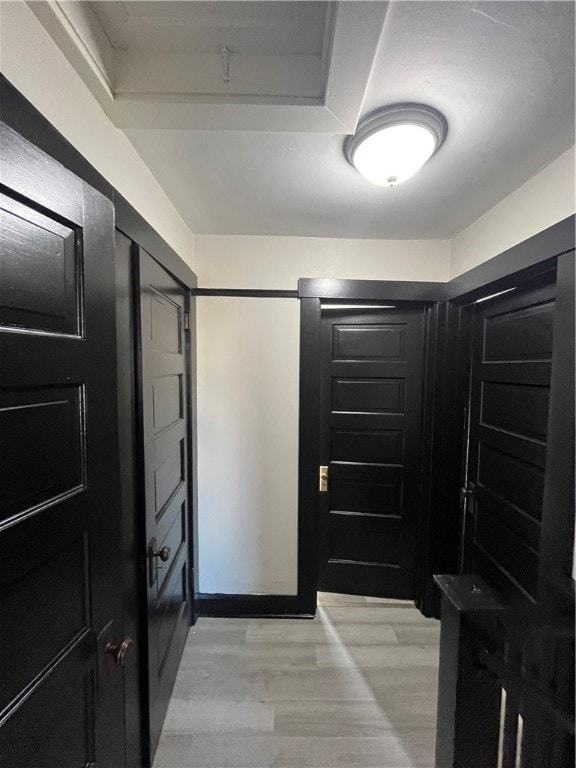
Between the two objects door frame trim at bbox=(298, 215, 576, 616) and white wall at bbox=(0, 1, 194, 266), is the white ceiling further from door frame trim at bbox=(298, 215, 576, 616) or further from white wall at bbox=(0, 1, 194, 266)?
door frame trim at bbox=(298, 215, 576, 616)

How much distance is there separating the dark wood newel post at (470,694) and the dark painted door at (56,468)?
0.99 meters

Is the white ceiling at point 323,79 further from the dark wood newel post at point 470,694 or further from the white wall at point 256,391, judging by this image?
the dark wood newel post at point 470,694

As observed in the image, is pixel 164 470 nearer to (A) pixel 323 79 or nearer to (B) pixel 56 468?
(B) pixel 56 468

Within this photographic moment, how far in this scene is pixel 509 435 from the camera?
157cm

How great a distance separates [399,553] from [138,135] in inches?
102

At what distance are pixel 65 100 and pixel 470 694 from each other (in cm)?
197

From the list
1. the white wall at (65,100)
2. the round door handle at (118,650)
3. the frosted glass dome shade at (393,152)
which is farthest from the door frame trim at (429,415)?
the round door handle at (118,650)

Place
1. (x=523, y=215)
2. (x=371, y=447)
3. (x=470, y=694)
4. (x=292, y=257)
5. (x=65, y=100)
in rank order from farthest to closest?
1. (x=371, y=447)
2. (x=292, y=257)
3. (x=523, y=215)
4. (x=470, y=694)
5. (x=65, y=100)

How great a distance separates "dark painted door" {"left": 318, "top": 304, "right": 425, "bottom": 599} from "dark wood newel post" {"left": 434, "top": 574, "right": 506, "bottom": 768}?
45.2 inches

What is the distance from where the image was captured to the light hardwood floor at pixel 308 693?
1327 mm

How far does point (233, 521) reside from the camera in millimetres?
2031

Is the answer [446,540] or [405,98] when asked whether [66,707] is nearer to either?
[405,98]

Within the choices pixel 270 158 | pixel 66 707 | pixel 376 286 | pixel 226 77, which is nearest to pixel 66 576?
pixel 66 707

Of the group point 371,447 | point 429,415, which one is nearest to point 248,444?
point 371,447
